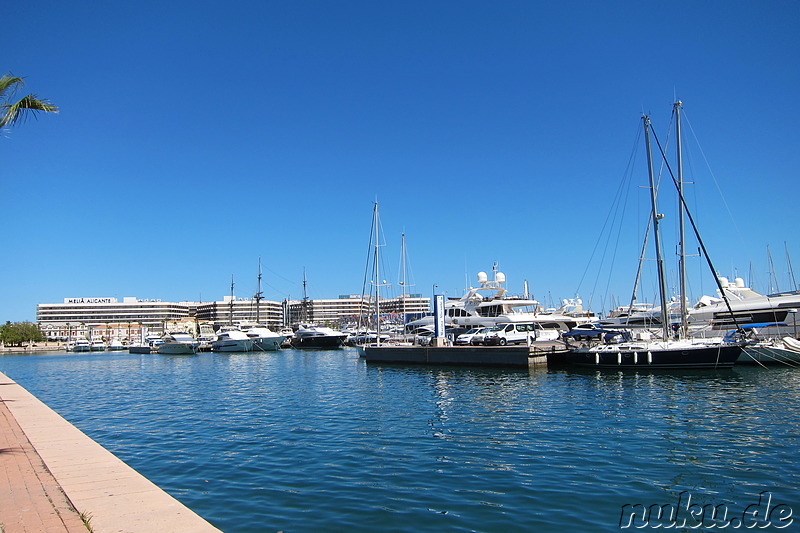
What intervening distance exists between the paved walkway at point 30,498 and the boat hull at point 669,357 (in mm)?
33095

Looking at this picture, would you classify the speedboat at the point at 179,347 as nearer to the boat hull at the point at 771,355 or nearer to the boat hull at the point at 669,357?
the boat hull at the point at 669,357

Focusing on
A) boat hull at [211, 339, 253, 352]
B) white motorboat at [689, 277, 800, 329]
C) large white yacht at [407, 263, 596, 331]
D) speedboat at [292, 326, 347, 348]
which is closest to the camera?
white motorboat at [689, 277, 800, 329]

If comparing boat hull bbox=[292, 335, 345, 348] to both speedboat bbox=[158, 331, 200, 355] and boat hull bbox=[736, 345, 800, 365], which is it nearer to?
speedboat bbox=[158, 331, 200, 355]

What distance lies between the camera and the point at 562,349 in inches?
1608

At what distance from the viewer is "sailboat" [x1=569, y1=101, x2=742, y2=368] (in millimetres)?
33906

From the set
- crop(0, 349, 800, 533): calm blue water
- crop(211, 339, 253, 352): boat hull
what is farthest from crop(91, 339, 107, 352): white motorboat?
crop(0, 349, 800, 533): calm blue water

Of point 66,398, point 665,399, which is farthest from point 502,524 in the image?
point 66,398

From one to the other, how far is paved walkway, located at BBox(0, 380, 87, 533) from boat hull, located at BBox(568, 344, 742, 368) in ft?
109

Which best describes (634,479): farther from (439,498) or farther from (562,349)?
(562,349)

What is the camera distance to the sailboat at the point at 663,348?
3391 centimetres

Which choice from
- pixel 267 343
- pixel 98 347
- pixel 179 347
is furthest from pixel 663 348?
pixel 98 347

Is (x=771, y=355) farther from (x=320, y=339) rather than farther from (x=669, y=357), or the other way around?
(x=320, y=339)

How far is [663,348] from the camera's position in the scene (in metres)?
35.2

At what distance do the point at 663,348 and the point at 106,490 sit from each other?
1340 inches
